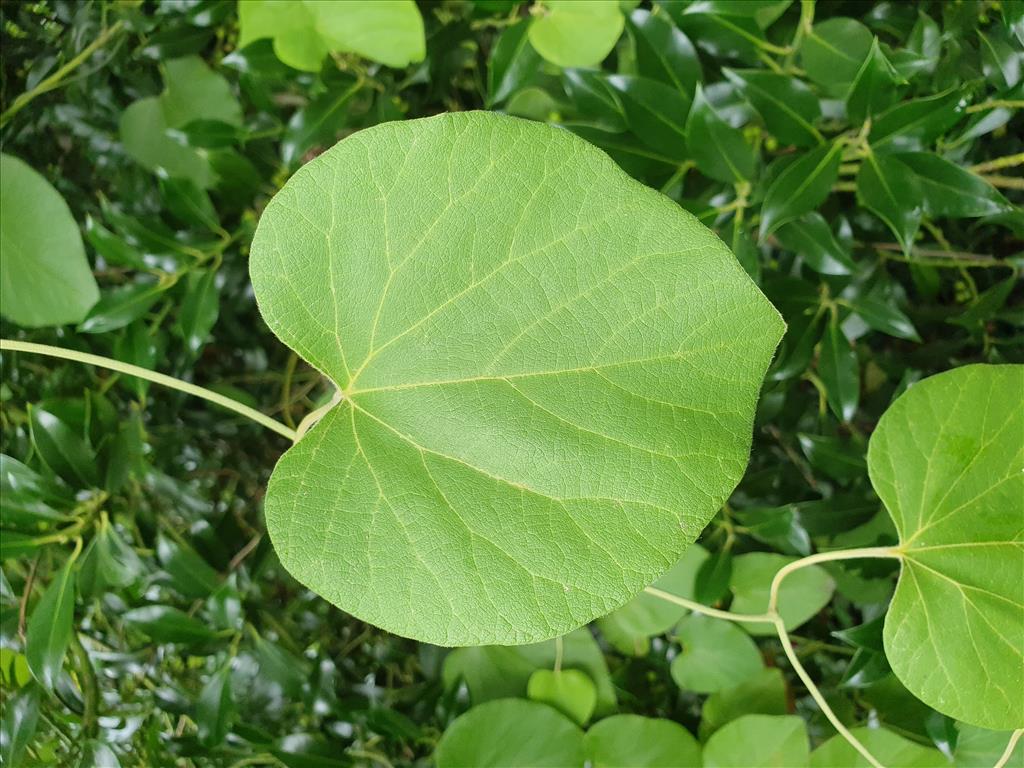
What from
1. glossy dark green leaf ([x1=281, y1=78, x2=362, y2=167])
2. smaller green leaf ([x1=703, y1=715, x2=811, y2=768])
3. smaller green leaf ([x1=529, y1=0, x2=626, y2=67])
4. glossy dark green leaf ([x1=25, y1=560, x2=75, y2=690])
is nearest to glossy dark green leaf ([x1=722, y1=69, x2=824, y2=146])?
smaller green leaf ([x1=529, y1=0, x2=626, y2=67])

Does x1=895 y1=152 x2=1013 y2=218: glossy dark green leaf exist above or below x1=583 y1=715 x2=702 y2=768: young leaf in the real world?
above

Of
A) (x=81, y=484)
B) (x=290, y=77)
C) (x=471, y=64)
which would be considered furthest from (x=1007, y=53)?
(x=81, y=484)

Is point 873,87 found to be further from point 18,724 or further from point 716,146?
point 18,724

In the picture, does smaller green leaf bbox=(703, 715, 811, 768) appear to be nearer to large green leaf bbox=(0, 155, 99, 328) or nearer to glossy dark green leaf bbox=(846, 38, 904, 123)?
glossy dark green leaf bbox=(846, 38, 904, 123)

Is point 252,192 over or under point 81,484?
over

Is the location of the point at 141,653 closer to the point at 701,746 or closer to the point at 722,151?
the point at 701,746
